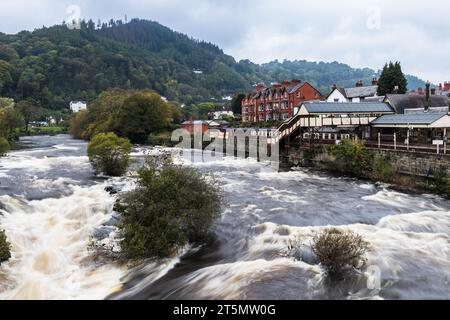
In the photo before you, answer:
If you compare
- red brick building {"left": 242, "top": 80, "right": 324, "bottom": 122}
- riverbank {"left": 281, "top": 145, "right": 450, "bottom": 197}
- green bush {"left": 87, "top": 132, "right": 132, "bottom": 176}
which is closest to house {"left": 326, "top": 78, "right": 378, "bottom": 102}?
red brick building {"left": 242, "top": 80, "right": 324, "bottom": 122}

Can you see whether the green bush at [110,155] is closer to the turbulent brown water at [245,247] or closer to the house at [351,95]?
the turbulent brown water at [245,247]

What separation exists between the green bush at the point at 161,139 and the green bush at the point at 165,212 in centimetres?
5510

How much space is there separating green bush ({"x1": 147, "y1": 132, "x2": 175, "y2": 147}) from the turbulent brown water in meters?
43.7

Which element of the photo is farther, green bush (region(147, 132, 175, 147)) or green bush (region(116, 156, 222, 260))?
green bush (region(147, 132, 175, 147))

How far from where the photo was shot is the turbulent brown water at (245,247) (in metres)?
14.6

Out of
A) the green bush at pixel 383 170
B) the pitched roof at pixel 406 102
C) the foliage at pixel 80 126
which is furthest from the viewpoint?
the foliage at pixel 80 126

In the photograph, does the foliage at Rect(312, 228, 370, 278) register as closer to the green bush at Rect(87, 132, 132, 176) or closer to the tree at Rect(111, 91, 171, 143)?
the green bush at Rect(87, 132, 132, 176)

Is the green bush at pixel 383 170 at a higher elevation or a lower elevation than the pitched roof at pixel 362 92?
lower

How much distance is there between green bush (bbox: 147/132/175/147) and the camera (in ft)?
250

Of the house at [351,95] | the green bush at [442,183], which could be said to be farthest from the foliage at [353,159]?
the house at [351,95]
